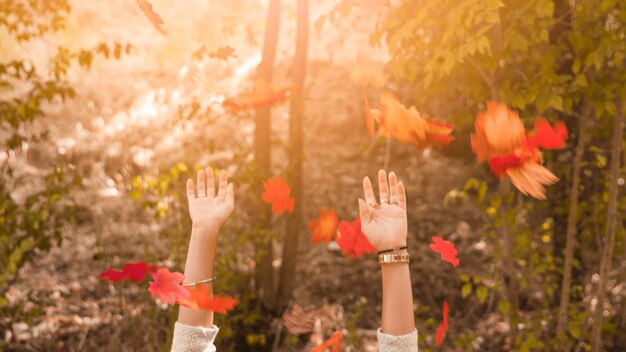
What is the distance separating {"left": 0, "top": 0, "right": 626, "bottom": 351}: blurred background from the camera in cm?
342

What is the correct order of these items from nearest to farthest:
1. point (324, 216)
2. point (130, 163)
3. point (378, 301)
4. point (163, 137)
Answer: point (378, 301), point (324, 216), point (130, 163), point (163, 137)

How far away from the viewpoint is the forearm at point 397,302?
1684 mm

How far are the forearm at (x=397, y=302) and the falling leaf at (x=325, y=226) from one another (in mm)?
2767

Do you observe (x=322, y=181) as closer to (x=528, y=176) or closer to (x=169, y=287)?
(x=528, y=176)

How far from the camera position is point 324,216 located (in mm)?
5582

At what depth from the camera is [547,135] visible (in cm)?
345

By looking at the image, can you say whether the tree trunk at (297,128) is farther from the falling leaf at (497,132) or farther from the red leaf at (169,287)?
the red leaf at (169,287)

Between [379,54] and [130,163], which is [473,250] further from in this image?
[130,163]

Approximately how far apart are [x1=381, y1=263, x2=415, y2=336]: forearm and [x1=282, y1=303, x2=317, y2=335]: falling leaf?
6.94 ft

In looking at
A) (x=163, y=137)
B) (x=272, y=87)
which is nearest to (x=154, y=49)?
(x=163, y=137)

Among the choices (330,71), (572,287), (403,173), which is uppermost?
(330,71)

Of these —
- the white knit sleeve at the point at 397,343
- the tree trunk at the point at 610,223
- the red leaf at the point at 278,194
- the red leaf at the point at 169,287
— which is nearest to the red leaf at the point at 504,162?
the tree trunk at the point at 610,223

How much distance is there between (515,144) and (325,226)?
2.19 metres

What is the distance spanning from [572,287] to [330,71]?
421 cm
